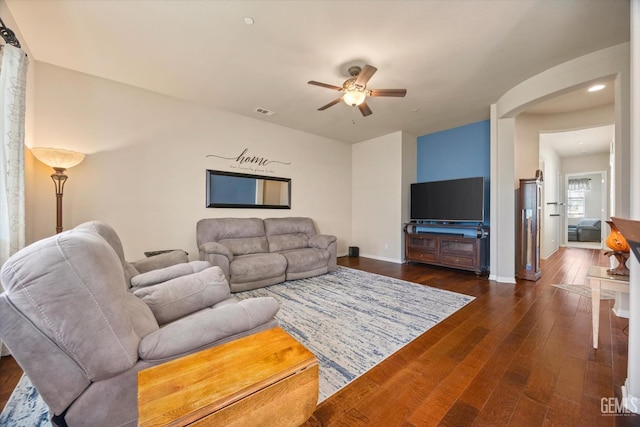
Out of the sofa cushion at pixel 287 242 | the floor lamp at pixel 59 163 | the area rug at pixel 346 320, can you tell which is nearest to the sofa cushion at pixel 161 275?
the area rug at pixel 346 320

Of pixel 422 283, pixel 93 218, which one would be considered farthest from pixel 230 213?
pixel 422 283

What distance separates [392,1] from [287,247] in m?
3.52

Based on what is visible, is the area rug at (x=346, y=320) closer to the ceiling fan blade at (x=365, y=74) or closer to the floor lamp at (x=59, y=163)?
the floor lamp at (x=59, y=163)

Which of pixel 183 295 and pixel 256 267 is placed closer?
pixel 183 295

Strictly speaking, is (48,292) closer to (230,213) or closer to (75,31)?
(75,31)

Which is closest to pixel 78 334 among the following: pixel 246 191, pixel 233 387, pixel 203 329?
pixel 203 329

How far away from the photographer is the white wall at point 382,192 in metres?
5.25

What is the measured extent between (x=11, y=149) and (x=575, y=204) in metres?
13.6

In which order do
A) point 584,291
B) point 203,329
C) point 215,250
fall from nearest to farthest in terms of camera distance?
1. point 203,329
2. point 215,250
3. point 584,291

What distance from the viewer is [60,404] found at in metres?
0.84

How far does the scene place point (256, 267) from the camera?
11.3 feet

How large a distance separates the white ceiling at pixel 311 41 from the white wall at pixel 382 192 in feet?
5.84

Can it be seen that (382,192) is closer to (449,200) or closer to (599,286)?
(449,200)

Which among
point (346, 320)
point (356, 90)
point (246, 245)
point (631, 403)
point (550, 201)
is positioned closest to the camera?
point (631, 403)
